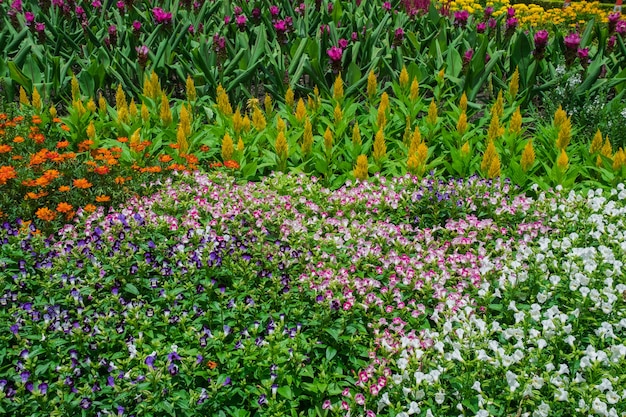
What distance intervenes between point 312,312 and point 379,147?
7.50 ft

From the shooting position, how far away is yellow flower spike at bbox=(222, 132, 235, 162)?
5.03 meters

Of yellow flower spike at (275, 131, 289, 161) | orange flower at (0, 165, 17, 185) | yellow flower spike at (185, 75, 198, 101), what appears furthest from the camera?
yellow flower spike at (185, 75, 198, 101)

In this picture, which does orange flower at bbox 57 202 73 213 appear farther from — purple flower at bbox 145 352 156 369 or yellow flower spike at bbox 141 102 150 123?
purple flower at bbox 145 352 156 369

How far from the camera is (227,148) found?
198 inches

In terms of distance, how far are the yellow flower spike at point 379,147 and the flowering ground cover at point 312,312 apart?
0.97m

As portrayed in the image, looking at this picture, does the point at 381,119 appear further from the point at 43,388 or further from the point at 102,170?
the point at 43,388

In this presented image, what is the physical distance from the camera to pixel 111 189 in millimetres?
4613

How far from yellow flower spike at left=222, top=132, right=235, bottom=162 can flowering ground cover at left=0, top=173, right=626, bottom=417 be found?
0.92 metres

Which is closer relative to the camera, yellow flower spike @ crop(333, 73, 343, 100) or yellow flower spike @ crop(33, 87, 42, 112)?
yellow flower spike @ crop(33, 87, 42, 112)

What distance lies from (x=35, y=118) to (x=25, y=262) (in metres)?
2.29

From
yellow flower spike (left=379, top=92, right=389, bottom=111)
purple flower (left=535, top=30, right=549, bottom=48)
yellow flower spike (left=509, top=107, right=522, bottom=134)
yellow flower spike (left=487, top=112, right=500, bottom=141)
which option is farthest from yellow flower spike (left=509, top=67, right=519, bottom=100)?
yellow flower spike (left=379, top=92, right=389, bottom=111)

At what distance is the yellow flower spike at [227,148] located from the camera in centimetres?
503

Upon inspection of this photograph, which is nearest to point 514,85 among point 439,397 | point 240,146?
point 240,146

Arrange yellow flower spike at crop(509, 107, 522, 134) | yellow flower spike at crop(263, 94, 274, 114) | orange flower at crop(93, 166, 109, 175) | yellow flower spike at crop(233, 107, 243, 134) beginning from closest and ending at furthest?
orange flower at crop(93, 166, 109, 175), yellow flower spike at crop(509, 107, 522, 134), yellow flower spike at crop(233, 107, 243, 134), yellow flower spike at crop(263, 94, 274, 114)
